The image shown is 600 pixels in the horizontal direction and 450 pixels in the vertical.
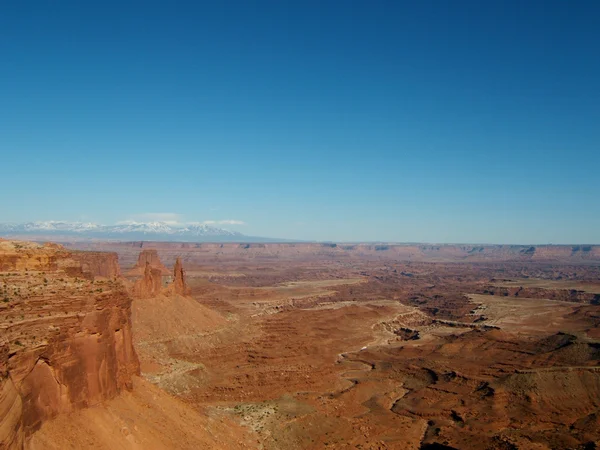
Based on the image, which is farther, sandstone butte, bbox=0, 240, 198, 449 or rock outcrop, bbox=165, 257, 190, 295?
rock outcrop, bbox=165, 257, 190, 295

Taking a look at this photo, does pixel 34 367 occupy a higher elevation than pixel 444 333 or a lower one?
higher

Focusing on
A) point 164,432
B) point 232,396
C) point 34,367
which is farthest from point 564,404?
point 34,367

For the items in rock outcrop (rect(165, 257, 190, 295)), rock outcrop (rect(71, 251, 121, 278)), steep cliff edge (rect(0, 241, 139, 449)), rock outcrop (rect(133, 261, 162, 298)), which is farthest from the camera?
rock outcrop (rect(165, 257, 190, 295))

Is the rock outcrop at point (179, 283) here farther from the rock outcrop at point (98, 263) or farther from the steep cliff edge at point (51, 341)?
the steep cliff edge at point (51, 341)

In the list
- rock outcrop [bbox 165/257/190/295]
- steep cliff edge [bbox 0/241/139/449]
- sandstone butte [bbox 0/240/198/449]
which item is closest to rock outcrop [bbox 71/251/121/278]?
A: rock outcrop [bbox 165/257/190/295]

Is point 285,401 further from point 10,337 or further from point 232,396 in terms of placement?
point 10,337

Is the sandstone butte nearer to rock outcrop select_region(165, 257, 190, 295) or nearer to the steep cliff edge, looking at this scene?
the steep cliff edge

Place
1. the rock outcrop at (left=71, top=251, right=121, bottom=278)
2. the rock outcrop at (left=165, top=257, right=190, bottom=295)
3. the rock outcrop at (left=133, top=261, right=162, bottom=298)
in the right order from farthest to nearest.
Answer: the rock outcrop at (left=165, top=257, right=190, bottom=295)
the rock outcrop at (left=133, top=261, right=162, bottom=298)
the rock outcrop at (left=71, top=251, right=121, bottom=278)

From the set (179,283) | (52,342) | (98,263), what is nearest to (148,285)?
(179,283)
